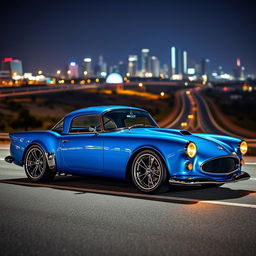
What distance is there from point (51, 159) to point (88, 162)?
98cm

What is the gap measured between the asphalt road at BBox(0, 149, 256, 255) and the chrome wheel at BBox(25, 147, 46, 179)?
0.58 meters

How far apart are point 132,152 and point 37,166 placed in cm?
249

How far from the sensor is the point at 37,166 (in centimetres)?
1035

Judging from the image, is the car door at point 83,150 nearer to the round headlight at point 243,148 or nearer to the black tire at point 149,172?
the black tire at point 149,172

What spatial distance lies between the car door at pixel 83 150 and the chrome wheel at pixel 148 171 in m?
0.79

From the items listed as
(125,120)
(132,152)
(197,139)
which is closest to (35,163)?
(125,120)

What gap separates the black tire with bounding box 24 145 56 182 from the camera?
10.1 meters

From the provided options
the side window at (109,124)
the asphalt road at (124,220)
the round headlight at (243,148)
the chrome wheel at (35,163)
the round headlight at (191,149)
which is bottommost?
the asphalt road at (124,220)

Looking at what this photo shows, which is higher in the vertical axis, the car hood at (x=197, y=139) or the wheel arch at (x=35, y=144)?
the car hood at (x=197, y=139)

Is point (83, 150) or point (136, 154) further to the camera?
point (83, 150)

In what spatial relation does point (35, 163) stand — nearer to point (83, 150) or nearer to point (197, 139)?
point (83, 150)

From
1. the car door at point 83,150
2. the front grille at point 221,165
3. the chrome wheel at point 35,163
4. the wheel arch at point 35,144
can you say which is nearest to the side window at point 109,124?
the car door at point 83,150

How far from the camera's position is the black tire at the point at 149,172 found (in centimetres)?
833

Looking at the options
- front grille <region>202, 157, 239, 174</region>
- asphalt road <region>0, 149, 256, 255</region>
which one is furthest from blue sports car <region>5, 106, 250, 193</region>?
asphalt road <region>0, 149, 256, 255</region>
